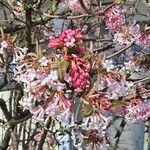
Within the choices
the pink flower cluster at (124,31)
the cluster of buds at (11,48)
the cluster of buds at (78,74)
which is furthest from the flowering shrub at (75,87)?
the pink flower cluster at (124,31)

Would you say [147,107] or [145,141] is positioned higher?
[147,107]

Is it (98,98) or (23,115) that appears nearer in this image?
(98,98)

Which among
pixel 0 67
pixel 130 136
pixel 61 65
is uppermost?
pixel 61 65

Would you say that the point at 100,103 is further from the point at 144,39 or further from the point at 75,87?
the point at 144,39

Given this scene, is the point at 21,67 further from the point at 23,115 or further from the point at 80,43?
the point at 23,115

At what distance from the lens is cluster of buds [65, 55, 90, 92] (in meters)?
1.53

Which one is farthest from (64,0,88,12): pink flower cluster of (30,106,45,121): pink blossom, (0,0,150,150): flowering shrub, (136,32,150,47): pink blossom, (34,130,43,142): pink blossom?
(30,106,45,121): pink blossom

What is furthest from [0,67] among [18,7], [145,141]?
[145,141]

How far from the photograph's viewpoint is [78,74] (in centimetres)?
153

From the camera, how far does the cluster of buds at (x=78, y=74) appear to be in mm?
1528

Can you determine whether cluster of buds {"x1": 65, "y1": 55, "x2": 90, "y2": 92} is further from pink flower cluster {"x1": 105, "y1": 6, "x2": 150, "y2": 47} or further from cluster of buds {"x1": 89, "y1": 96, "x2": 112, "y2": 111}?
pink flower cluster {"x1": 105, "y1": 6, "x2": 150, "y2": 47}

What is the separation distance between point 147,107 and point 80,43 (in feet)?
4.46

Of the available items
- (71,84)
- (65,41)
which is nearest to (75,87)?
(71,84)

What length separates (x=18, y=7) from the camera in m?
2.79
